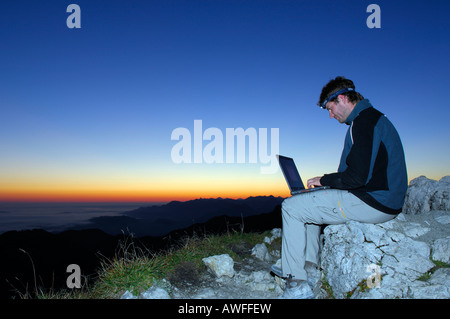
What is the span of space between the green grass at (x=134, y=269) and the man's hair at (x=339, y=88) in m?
4.11

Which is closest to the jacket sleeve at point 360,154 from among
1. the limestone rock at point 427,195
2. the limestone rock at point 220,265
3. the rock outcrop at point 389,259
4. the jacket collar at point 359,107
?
the jacket collar at point 359,107

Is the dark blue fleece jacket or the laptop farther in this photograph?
the laptop

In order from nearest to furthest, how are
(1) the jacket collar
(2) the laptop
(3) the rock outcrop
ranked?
(3) the rock outcrop, (1) the jacket collar, (2) the laptop

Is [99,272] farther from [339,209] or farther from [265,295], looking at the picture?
[339,209]

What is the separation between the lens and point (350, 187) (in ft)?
12.0

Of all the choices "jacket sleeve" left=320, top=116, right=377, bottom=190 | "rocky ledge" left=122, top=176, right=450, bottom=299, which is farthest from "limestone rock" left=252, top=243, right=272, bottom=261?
"jacket sleeve" left=320, top=116, right=377, bottom=190

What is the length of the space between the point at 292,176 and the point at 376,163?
1.41 meters

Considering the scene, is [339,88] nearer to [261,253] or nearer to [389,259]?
[389,259]

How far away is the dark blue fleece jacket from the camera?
347 cm

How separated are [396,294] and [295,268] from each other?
127cm

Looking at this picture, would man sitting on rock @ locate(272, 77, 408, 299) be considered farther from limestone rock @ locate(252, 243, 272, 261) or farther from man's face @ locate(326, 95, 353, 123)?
limestone rock @ locate(252, 243, 272, 261)

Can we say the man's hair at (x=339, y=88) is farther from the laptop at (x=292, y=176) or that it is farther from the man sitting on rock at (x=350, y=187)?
the laptop at (x=292, y=176)

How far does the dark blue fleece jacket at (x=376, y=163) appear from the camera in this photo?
3.47 metres

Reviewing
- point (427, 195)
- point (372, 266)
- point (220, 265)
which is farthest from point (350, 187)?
point (427, 195)
